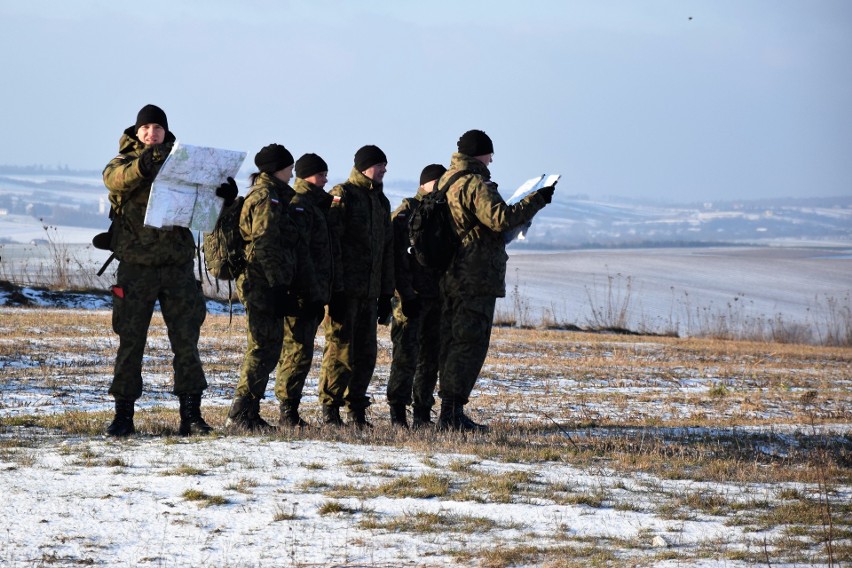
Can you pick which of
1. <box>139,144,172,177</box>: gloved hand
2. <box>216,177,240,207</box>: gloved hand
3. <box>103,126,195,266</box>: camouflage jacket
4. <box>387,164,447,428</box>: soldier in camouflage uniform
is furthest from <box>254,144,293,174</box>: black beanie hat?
<box>387,164,447,428</box>: soldier in camouflage uniform

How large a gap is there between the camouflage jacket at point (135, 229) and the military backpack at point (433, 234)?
73.1 inches

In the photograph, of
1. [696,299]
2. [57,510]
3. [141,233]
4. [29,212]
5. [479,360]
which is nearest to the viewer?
[57,510]

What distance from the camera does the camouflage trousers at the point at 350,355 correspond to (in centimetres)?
873

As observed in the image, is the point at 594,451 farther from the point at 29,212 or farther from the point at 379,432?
the point at 29,212

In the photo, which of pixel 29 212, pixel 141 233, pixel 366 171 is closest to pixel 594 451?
pixel 366 171

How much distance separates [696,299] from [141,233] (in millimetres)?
35022

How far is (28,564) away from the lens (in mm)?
4969

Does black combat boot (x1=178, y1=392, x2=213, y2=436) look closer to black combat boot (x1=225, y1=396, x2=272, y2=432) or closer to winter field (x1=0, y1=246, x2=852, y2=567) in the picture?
winter field (x1=0, y1=246, x2=852, y2=567)

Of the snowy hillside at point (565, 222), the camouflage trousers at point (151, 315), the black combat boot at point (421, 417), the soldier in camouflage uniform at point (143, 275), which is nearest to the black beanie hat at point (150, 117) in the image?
the soldier in camouflage uniform at point (143, 275)

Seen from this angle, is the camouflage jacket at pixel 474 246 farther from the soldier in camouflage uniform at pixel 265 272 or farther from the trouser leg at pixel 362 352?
the soldier in camouflage uniform at pixel 265 272

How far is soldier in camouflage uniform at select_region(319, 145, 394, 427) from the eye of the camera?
8688 millimetres

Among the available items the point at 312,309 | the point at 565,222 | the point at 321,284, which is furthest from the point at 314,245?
the point at 565,222

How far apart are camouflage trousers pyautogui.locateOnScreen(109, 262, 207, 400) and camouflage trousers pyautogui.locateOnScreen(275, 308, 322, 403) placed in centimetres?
78

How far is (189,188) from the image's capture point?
7422mm
